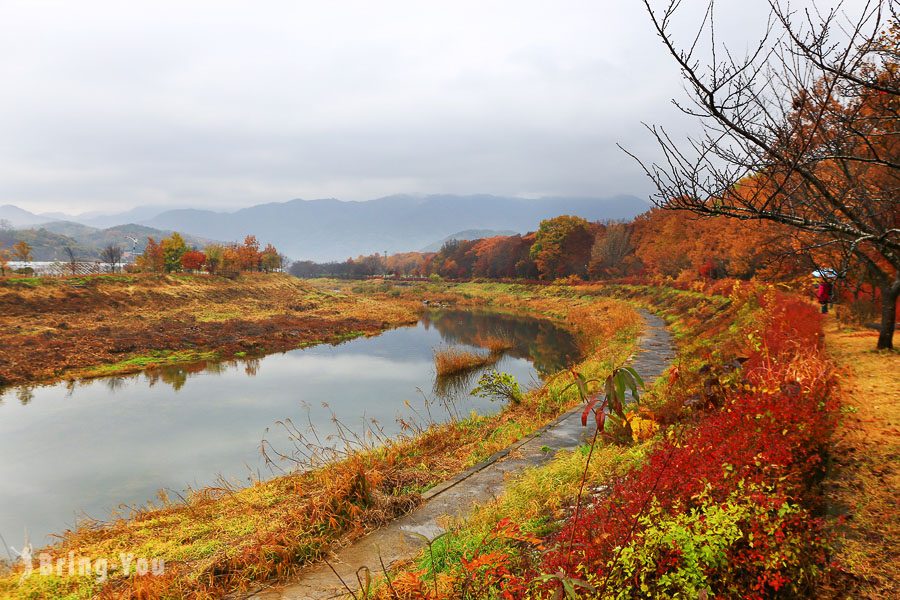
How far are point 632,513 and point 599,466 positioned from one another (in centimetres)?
284

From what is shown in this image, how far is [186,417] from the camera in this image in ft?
50.3

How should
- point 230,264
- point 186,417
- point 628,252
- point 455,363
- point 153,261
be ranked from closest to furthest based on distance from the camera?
point 186,417
point 455,363
point 153,261
point 628,252
point 230,264

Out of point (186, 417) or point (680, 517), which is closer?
point (680, 517)

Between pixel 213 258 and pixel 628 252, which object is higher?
pixel 628 252

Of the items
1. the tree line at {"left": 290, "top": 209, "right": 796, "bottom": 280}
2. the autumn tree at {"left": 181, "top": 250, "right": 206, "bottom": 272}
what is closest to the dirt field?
the autumn tree at {"left": 181, "top": 250, "right": 206, "bottom": 272}

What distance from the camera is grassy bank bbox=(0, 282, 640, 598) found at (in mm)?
5219

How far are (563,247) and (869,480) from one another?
6147 centimetres

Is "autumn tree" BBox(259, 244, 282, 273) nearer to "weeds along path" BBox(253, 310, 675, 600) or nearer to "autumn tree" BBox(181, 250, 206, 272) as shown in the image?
"autumn tree" BBox(181, 250, 206, 272)

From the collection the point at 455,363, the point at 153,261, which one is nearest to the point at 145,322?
Answer: the point at 153,261

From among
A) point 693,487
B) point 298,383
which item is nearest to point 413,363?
point 298,383

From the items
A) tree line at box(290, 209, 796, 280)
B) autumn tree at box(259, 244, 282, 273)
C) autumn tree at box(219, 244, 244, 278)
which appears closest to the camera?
tree line at box(290, 209, 796, 280)

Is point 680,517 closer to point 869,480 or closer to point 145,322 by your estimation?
point 869,480

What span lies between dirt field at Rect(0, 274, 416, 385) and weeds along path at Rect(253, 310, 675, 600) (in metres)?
21.7

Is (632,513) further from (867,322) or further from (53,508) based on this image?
(867,322)
